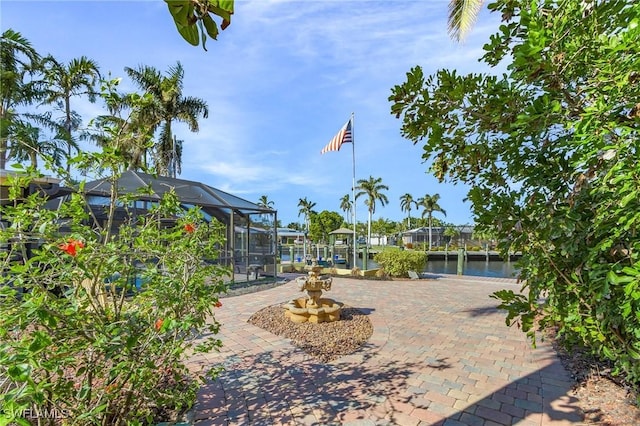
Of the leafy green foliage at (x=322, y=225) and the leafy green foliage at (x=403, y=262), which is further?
the leafy green foliage at (x=322, y=225)

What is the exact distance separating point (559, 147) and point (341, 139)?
40.2ft

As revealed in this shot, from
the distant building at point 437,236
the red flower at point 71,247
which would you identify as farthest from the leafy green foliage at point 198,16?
the distant building at point 437,236

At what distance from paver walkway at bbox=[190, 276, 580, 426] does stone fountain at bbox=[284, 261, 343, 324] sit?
2.36 feet

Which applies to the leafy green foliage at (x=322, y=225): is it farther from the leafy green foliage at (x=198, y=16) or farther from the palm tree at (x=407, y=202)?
the leafy green foliage at (x=198, y=16)

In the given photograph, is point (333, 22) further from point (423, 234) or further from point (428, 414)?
point (423, 234)

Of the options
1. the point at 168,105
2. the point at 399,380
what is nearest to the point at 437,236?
the point at 168,105

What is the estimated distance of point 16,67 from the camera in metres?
11.6

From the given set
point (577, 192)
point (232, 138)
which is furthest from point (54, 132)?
point (577, 192)

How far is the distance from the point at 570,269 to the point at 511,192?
0.70 metres

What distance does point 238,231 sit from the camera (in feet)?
35.2

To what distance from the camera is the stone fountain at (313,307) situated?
5.66 metres

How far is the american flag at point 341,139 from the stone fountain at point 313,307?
29.5ft

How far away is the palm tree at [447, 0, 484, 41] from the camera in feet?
24.6

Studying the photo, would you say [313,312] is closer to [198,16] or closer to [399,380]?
[399,380]
